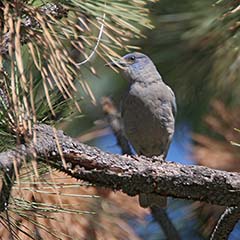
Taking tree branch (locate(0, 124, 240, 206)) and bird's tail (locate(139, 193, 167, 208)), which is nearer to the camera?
tree branch (locate(0, 124, 240, 206))

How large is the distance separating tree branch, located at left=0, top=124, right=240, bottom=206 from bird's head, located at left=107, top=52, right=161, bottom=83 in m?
1.52

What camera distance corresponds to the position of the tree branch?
1.66 m

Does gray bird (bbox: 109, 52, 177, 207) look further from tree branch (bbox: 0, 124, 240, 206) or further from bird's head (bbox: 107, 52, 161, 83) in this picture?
tree branch (bbox: 0, 124, 240, 206)

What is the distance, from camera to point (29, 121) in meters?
1.51

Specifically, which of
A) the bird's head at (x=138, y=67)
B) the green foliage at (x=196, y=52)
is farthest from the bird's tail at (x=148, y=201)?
the bird's head at (x=138, y=67)

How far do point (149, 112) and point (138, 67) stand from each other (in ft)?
0.86

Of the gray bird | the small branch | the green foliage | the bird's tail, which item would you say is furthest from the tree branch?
the gray bird

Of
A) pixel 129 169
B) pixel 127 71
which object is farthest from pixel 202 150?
pixel 129 169

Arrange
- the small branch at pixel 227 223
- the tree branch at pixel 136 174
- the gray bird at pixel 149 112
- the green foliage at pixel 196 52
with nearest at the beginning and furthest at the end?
the tree branch at pixel 136 174
the small branch at pixel 227 223
the green foliage at pixel 196 52
the gray bird at pixel 149 112

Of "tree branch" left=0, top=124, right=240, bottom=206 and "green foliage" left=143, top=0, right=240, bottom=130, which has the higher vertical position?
"tree branch" left=0, top=124, right=240, bottom=206

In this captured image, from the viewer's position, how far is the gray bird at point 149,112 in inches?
129

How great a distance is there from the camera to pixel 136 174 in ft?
5.70

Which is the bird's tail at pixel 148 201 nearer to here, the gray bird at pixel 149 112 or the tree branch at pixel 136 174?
the gray bird at pixel 149 112

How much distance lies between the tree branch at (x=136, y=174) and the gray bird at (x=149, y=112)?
145cm
